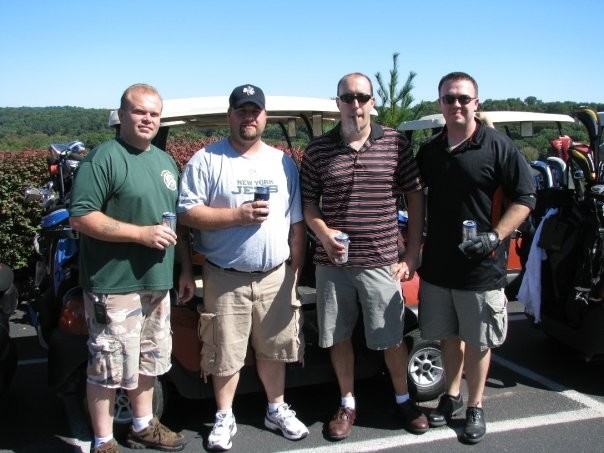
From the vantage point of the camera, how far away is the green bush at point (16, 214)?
6.23 meters

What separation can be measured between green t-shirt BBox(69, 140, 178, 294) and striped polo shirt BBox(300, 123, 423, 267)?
814 mm

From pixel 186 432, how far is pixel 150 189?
1428mm

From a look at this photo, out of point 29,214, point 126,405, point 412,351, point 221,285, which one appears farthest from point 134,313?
point 29,214

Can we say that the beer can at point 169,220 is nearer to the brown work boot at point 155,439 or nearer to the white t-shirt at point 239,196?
the white t-shirt at point 239,196

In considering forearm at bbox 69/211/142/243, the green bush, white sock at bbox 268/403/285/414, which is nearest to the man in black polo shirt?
white sock at bbox 268/403/285/414

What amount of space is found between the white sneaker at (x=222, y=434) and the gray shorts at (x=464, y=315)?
3.80ft

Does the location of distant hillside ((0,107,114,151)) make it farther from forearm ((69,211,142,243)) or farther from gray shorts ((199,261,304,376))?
forearm ((69,211,142,243))

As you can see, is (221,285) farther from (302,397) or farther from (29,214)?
(29,214)

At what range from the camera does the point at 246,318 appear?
10.3 feet

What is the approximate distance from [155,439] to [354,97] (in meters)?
2.03

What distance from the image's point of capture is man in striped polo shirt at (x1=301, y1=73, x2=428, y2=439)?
3.04 m

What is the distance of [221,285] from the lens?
3.09 m

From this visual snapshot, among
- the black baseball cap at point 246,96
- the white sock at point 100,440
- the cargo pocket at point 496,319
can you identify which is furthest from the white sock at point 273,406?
the black baseball cap at point 246,96

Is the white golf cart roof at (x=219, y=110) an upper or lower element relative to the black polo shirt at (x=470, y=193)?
upper
